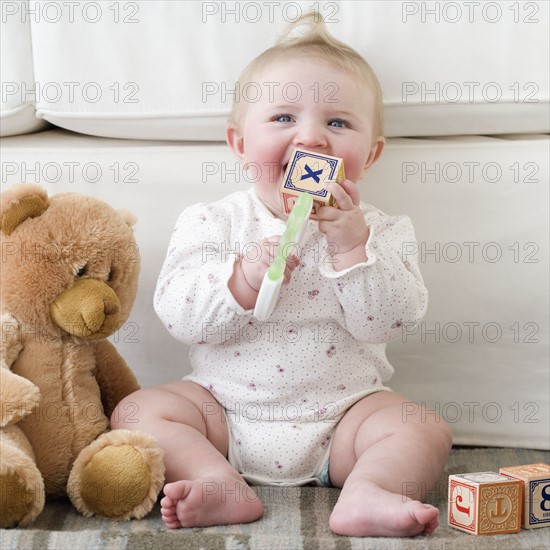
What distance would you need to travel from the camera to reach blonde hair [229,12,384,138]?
1.09 meters

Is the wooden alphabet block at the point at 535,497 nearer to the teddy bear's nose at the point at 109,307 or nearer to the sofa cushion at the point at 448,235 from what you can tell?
the sofa cushion at the point at 448,235

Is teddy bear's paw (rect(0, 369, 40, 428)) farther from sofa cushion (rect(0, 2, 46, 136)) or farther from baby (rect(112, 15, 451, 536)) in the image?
sofa cushion (rect(0, 2, 46, 136))

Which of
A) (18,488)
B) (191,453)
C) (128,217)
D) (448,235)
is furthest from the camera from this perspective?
(448,235)

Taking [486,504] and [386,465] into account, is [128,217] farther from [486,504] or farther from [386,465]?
[486,504]

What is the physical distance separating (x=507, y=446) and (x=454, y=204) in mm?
333

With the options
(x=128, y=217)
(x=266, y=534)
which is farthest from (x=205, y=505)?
(x=128, y=217)

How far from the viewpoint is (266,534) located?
0.85 metres

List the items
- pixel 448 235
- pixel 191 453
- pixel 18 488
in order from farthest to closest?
pixel 448 235, pixel 191 453, pixel 18 488

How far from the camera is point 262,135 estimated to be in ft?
3.49

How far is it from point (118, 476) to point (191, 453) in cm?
10

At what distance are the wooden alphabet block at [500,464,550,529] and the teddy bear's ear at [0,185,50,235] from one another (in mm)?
576

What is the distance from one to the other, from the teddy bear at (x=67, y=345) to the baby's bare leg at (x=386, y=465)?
208mm

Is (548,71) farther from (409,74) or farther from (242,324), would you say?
(242,324)

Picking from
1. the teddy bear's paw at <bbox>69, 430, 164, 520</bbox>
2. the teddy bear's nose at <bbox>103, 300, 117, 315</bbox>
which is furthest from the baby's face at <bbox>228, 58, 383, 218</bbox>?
the teddy bear's paw at <bbox>69, 430, 164, 520</bbox>
